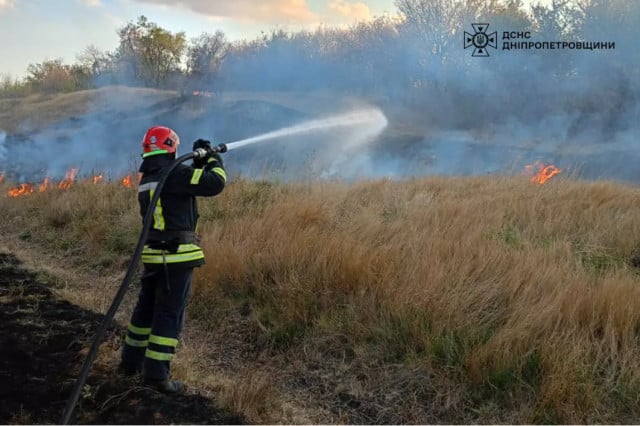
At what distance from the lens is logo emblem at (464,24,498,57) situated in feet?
57.7

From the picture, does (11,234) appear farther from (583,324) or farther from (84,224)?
(583,324)

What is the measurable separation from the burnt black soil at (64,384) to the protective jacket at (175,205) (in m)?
0.83

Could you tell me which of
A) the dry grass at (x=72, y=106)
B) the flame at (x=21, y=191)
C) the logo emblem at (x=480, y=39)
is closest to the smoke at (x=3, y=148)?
the dry grass at (x=72, y=106)

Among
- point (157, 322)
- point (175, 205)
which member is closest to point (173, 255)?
point (175, 205)

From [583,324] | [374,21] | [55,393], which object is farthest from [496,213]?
[374,21]

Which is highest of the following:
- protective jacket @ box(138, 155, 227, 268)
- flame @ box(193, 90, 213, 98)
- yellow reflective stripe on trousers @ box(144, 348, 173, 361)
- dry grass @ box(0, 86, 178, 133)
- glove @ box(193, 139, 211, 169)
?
flame @ box(193, 90, 213, 98)

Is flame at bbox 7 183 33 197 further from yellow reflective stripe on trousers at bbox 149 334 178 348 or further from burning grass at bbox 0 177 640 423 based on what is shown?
yellow reflective stripe on trousers at bbox 149 334 178 348

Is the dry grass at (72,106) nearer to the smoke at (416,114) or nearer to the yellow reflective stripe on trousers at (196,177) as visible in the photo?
the smoke at (416,114)

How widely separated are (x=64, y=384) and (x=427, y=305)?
251cm

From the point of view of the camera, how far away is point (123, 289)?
2.84 metres

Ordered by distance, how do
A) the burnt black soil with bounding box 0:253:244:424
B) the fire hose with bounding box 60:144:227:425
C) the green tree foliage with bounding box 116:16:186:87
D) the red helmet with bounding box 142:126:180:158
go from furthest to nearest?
the green tree foliage with bounding box 116:16:186:87 < the red helmet with bounding box 142:126:180:158 < the burnt black soil with bounding box 0:253:244:424 < the fire hose with bounding box 60:144:227:425

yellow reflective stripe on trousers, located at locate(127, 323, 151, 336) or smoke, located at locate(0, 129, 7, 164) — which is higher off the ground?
smoke, located at locate(0, 129, 7, 164)

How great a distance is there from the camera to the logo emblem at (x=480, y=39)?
1758cm

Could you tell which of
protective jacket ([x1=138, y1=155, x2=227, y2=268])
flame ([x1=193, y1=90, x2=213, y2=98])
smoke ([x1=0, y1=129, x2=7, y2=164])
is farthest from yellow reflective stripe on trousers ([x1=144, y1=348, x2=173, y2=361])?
flame ([x1=193, y1=90, x2=213, y2=98])
